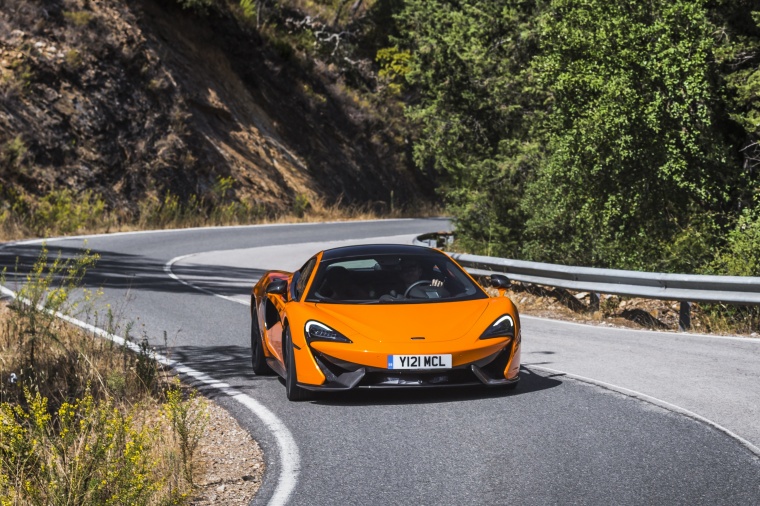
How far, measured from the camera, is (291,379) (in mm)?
8672

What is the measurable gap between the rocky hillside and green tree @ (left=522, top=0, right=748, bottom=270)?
18073 millimetres

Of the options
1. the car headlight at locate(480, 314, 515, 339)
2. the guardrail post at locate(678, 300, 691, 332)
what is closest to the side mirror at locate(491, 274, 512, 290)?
the car headlight at locate(480, 314, 515, 339)

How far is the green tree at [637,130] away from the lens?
16.6 m

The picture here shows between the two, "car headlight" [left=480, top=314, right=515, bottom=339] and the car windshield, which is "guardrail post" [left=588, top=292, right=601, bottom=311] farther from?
"car headlight" [left=480, top=314, right=515, bottom=339]

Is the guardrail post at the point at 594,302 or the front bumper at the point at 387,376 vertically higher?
the front bumper at the point at 387,376

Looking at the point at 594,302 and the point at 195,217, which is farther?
the point at 195,217

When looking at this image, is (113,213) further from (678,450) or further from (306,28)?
(678,450)

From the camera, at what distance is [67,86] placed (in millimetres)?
35625

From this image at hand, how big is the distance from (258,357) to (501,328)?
253 cm

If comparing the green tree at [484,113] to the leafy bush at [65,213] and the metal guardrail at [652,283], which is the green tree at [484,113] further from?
the leafy bush at [65,213]

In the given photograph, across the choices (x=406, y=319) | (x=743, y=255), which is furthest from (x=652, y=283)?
(x=406, y=319)

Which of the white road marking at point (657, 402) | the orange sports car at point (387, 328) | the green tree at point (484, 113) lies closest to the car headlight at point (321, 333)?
the orange sports car at point (387, 328)

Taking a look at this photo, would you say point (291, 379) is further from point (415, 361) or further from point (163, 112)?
point (163, 112)

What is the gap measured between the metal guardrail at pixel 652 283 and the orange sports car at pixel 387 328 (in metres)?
4.53
